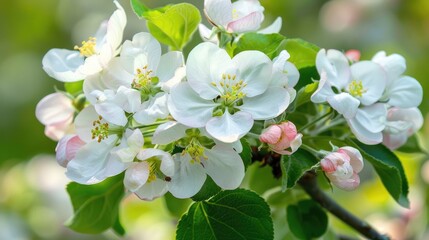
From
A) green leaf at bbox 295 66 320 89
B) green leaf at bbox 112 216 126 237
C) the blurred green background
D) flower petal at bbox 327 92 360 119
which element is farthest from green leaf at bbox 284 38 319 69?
the blurred green background

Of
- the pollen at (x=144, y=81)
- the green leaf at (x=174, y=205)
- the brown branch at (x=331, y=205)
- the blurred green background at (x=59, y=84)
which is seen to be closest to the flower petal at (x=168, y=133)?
the pollen at (x=144, y=81)

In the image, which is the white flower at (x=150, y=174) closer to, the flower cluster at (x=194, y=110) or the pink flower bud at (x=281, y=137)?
the flower cluster at (x=194, y=110)

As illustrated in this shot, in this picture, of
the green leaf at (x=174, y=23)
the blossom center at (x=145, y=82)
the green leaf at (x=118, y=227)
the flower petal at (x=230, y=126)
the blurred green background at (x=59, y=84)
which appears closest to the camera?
the flower petal at (x=230, y=126)

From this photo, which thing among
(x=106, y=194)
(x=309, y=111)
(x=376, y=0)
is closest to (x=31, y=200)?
(x=106, y=194)

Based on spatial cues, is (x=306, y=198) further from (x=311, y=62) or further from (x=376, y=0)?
(x=376, y=0)

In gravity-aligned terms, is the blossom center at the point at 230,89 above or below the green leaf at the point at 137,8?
below

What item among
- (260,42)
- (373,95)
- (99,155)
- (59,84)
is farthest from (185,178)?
(59,84)

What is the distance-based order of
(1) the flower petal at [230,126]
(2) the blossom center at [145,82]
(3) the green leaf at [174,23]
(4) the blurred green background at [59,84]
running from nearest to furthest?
(1) the flower petal at [230,126] → (2) the blossom center at [145,82] → (3) the green leaf at [174,23] → (4) the blurred green background at [59,84]
